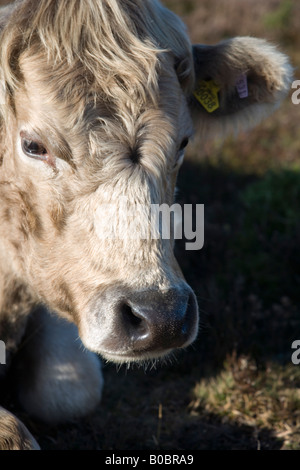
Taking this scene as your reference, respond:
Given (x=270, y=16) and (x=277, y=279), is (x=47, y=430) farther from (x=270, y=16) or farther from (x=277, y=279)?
(x=270, y=16)

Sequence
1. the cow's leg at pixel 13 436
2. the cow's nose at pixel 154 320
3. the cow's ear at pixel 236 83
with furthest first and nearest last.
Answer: the cow's ear at pixel 236 83 < the cow's leg at pixel 13 436 < the cow's nose at pixel 154 320

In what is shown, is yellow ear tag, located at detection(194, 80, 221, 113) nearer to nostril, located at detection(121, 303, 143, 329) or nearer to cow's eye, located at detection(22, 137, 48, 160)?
cow's eye, located at detection(22, 137, 48, 160)

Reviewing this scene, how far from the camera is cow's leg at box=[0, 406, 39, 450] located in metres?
3.10

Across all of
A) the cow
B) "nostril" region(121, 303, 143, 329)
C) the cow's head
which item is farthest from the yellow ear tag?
"nostril" region(121, 303, 143, 329)

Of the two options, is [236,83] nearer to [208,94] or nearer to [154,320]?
[208,94]

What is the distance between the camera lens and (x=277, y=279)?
550cm

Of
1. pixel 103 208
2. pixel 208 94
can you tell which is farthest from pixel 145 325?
pixel 208 94

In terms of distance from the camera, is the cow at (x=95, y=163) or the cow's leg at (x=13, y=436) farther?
the cow's leg at (x=13, y=436)

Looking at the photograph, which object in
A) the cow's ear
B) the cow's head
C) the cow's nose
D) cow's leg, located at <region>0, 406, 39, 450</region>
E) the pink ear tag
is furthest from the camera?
the pink ear tag

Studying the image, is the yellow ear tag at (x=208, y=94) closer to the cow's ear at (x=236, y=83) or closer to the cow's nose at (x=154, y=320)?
the cow's ear at (x=236, y=83)

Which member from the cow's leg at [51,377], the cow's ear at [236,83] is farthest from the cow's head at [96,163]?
the cow's leg at [51,377]

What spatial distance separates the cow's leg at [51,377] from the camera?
4.07 metres

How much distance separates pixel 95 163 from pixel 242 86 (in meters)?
1.43

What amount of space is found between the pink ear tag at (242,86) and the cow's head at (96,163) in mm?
666
